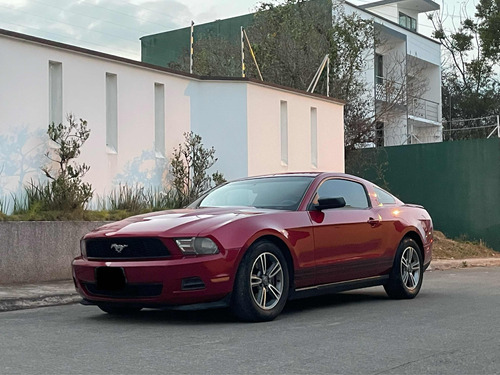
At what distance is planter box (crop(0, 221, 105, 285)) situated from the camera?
10984mm

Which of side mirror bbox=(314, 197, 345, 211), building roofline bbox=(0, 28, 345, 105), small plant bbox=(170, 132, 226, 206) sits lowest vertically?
side mirror bbox=(314, 197, 345, 211)

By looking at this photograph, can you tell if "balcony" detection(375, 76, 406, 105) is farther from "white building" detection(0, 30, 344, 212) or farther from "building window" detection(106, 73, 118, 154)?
"building window" detection(106, 73, 118, 154)

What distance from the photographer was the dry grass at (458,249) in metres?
18.9

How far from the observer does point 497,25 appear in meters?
39.1

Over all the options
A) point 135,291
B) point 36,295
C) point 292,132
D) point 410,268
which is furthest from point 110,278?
point 292,132

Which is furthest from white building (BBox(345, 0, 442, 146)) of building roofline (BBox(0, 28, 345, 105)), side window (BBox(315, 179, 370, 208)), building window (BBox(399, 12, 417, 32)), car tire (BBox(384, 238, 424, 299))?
side window (BBox(315, 179, 370, 208))

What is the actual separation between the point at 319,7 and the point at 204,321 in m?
20.8

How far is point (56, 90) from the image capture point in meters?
13.5

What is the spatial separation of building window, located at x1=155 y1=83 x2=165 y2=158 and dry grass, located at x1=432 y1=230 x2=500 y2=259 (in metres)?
6.74

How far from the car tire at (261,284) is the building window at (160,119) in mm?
8040

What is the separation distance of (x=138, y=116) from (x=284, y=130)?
4.02 meters

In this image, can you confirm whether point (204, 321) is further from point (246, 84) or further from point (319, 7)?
point (319, 7)

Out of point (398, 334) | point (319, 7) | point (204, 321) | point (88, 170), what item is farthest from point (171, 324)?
point (319, 7)

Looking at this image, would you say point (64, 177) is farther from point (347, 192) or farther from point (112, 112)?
point (347, 192)
